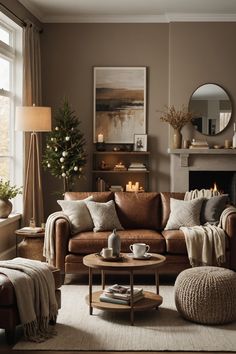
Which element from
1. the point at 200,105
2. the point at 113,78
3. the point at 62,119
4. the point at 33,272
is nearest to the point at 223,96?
the point at 200,105

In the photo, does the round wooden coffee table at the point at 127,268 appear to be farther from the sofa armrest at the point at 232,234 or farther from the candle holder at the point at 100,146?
the candle holder at the point at 100,146

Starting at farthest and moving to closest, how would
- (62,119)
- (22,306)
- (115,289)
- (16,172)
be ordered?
(62,119) < (16,172) < (115,289) < (22,306)

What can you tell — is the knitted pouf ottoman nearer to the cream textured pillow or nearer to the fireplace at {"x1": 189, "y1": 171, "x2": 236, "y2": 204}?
the cream textured pillow

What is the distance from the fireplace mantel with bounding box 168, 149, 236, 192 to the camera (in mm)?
7988

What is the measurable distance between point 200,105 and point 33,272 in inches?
178

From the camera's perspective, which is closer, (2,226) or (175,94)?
(2,226)

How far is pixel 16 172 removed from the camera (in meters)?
7.33

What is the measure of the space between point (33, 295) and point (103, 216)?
215 centimetres

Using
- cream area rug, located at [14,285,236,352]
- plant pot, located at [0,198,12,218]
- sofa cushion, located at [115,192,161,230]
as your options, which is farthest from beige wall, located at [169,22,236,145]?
cream area rug, located at [14,285,236,352]

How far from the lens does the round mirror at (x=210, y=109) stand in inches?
317

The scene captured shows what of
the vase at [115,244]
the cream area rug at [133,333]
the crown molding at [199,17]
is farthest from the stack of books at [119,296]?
the crown molding at [199,17]

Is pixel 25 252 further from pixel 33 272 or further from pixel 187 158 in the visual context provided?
pixel 187 158

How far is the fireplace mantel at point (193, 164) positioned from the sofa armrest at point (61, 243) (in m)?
2.55

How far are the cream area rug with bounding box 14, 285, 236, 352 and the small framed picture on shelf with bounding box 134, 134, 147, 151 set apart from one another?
345 cm
